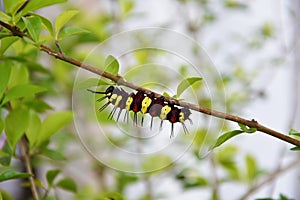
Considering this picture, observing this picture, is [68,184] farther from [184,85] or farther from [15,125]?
[184,85]

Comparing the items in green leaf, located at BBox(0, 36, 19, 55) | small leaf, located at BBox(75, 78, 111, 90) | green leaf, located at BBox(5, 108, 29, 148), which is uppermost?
green leaf, located at BBox(0, 36, 19, 55)

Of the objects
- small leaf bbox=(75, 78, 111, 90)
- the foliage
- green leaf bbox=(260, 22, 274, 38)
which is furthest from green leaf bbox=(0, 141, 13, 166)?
green leaf bbox=(260, 22, 274, 38)

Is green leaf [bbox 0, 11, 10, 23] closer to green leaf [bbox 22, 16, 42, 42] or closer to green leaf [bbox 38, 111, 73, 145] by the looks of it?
green leaf [bbox 22, 16, 42, 42]

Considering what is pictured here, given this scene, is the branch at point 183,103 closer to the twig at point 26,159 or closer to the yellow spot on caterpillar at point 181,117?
the yellow spot on caterpillar at point 181,117

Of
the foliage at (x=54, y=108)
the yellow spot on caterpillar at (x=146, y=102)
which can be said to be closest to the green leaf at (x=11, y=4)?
the foliage at (x=54, y=108)

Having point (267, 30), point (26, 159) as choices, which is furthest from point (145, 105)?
point (267, 30)

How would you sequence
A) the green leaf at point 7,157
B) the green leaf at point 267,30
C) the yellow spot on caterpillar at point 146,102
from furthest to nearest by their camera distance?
1. the green leaf at point 267,30
2. the green leaf at point 7,157
3. the yellow spot on caterpillar at point 146,102
